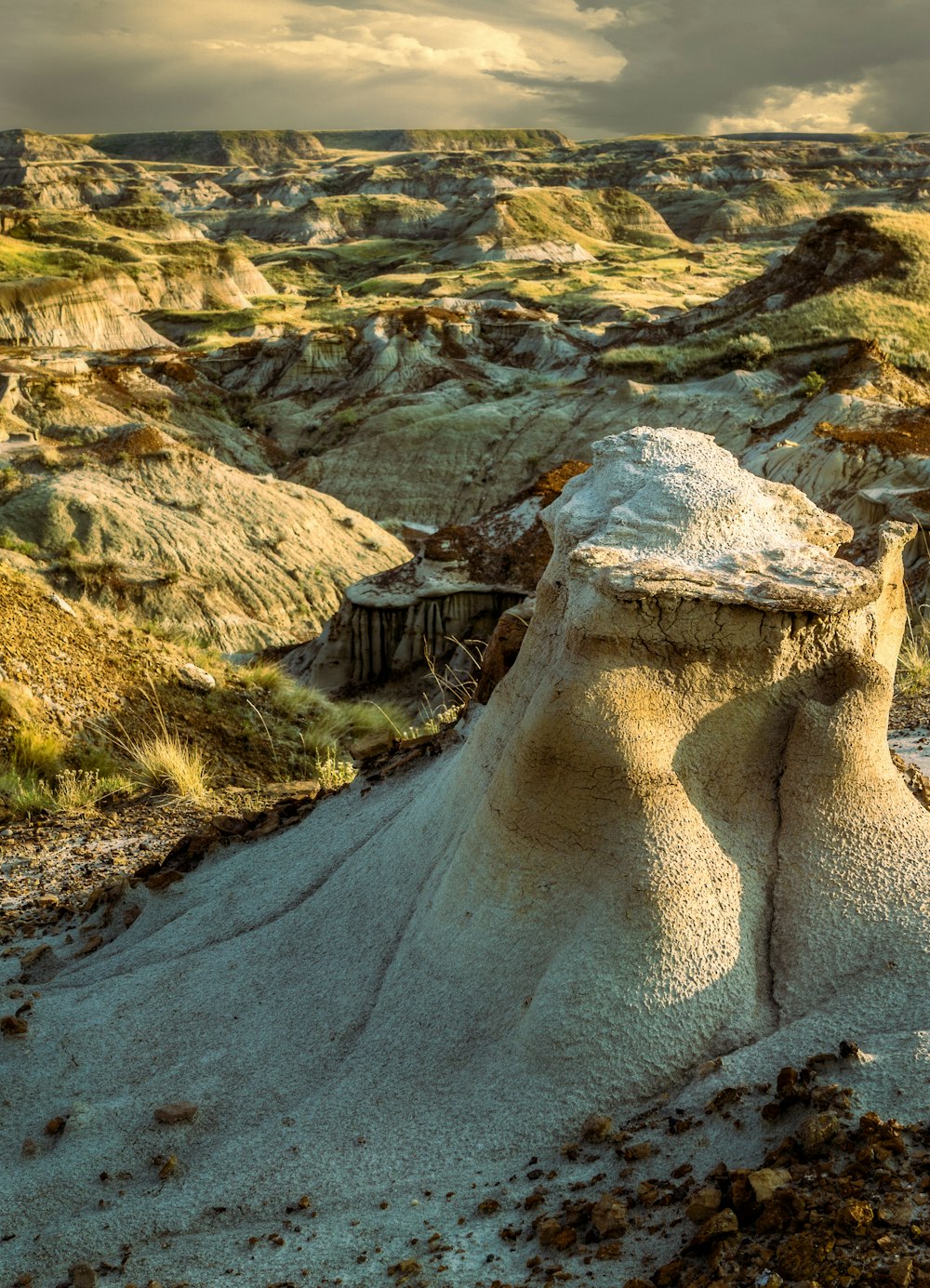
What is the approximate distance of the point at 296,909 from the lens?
12.6 ft

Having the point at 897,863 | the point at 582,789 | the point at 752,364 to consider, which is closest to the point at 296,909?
the point at 582,789

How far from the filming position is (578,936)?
291 centimetres

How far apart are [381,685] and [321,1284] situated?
9.71m

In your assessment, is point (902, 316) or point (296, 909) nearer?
point (296, 909)

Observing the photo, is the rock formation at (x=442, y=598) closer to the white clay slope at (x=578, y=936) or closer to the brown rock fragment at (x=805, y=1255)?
the white clay slope at (x=578, y=936)

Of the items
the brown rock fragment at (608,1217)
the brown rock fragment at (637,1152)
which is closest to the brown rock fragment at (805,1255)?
the brown rock fragment at (608,1217)

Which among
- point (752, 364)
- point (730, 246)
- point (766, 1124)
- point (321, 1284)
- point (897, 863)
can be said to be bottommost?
point (321, 1284)

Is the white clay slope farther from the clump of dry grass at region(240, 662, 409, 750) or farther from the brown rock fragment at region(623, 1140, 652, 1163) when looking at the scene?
the clump of dry grass at region(240, 662, 409, 750)

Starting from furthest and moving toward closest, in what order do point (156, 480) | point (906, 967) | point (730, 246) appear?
point (730, 246) < point (156, 480) < point (906, 967)

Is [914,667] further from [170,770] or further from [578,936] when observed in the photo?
[578,936]

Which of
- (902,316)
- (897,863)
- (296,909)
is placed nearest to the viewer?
(897,863)

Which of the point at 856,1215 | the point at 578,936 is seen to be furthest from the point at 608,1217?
the point at 578,936

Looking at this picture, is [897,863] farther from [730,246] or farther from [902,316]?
[730,246]

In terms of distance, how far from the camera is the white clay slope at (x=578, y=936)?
107 inches
